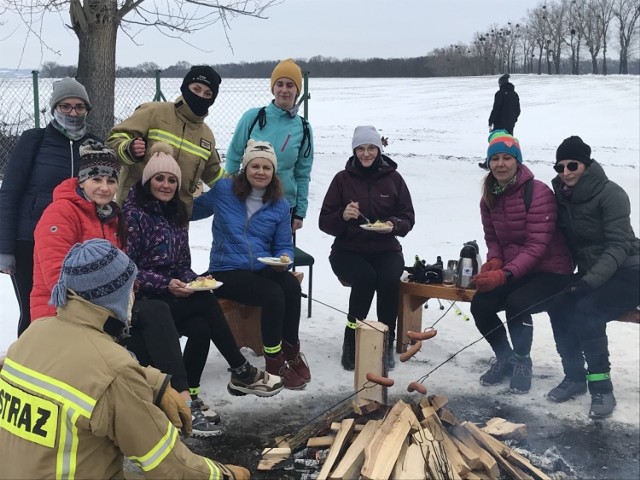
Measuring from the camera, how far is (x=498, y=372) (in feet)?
15.1

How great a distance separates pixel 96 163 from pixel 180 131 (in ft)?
3.02

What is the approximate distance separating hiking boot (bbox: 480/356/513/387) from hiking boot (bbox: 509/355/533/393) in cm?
5

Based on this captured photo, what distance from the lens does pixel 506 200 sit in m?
4.56

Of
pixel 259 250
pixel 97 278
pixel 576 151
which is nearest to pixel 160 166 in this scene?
pixel 259 250

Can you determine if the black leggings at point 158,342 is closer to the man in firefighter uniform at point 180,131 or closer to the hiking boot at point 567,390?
the man in firefighter uniform at point 180,131

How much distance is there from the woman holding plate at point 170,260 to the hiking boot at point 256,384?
0.27 feet

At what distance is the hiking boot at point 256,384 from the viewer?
14.1ft

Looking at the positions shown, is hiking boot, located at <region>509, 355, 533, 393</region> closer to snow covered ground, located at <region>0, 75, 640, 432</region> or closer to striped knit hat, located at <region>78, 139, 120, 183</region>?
snow covered ground, located at <region>0, 75, 640, 432</region>

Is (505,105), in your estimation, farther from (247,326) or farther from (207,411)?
(207,411)

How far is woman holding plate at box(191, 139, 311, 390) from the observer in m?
4.44

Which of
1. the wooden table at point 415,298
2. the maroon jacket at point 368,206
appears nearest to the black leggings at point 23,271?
the maroon jacket at point 368,206

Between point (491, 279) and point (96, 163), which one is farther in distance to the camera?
point (491, 279)

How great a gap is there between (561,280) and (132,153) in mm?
2907

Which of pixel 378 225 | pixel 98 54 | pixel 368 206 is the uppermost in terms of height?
pixel 98 54
